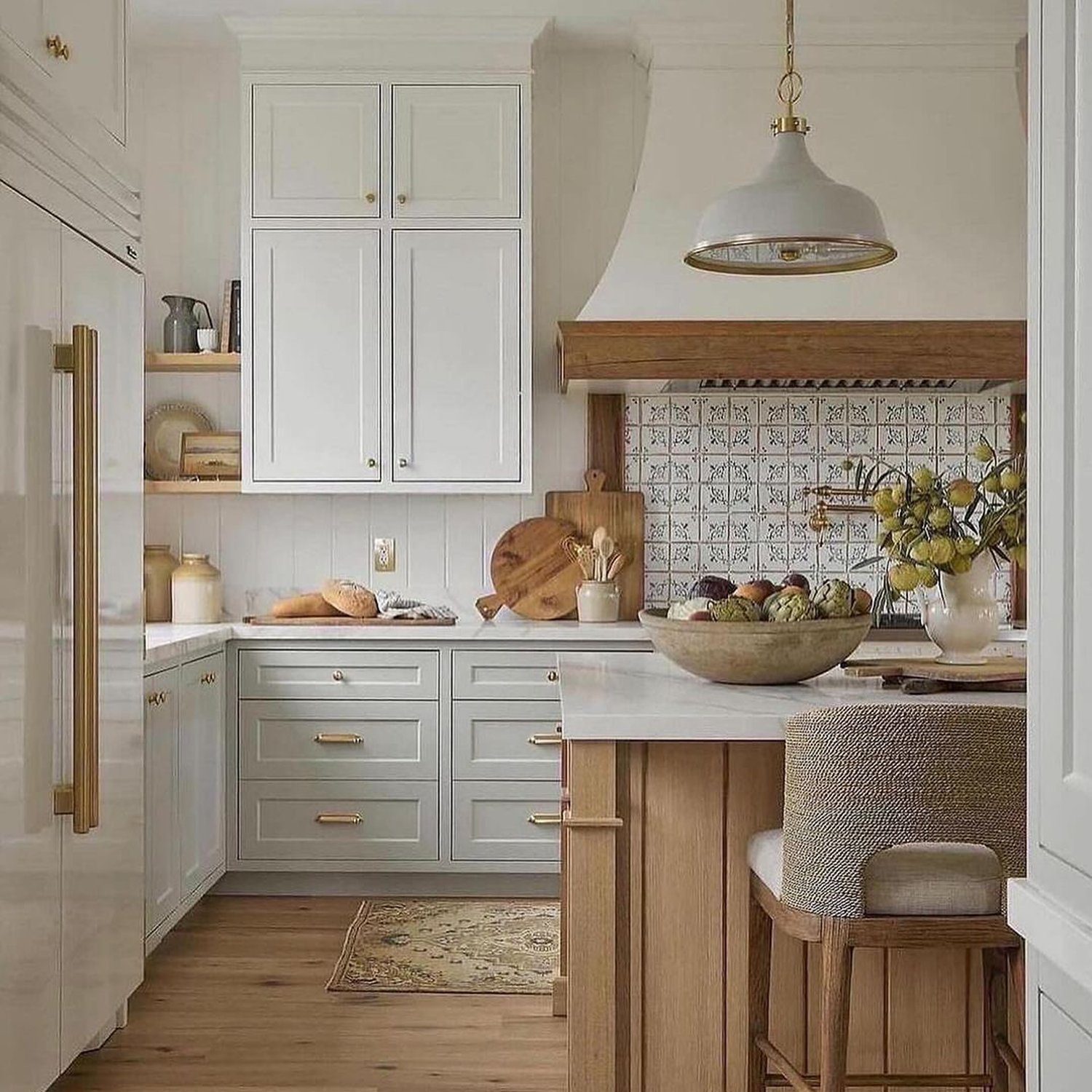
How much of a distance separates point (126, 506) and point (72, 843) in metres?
0.73

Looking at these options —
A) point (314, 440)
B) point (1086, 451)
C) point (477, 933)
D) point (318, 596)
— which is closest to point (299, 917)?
point (477, 933)

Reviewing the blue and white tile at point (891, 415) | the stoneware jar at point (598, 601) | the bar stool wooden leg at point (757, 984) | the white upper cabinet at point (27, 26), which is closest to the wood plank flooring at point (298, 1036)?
the bar stool wooden leg at point (757, 984)

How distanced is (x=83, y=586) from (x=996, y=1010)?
5.76 ft

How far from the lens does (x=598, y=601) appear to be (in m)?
4.72

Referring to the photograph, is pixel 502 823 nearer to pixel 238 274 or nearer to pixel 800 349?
pixel 800 349

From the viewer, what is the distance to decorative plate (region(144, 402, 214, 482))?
4.89m

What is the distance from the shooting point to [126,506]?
302 cm

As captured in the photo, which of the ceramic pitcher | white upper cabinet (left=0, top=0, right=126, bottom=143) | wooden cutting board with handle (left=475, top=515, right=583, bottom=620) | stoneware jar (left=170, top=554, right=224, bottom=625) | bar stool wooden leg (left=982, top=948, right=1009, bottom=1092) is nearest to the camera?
bar stool wooden leg (left=982, top=948, right=1009, bottom=1092)

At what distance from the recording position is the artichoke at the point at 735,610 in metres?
2.66

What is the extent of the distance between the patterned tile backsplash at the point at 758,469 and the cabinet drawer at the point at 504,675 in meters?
0.69

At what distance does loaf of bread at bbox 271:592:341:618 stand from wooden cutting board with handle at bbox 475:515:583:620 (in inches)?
20.4

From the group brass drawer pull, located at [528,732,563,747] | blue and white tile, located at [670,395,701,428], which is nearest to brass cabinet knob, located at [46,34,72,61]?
brass drawer pull, located at [528,732,563,747]

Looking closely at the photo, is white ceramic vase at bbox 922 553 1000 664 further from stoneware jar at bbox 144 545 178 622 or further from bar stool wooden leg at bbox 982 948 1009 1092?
stoneware jar at bbox 144 545 178 622

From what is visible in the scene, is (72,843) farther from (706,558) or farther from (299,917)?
(706,558)
